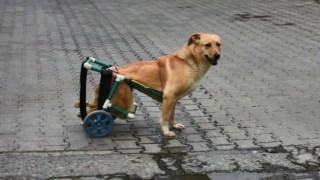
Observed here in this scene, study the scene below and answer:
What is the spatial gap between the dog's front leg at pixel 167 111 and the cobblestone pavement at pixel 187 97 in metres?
0.11

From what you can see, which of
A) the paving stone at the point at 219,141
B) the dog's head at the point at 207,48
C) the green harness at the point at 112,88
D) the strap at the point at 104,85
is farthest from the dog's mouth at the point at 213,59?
the strap at the point at 104,85

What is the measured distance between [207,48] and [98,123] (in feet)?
4.32

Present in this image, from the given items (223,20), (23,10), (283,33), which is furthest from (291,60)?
(23,10)

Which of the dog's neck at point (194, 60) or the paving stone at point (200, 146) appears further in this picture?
the dog's neck at point (194, 60)

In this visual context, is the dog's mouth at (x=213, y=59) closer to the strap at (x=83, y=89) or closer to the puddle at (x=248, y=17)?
the strap at (x=83, y=89)

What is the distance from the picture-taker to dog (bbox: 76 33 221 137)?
580 centimetres

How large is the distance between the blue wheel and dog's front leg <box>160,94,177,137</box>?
53 centimetres

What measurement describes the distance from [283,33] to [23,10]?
292 inches

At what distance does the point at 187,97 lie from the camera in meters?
7.58

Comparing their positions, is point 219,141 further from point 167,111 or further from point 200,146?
Result: point 167,111

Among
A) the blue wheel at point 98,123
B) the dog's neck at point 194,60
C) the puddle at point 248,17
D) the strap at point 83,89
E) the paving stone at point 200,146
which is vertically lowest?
the puddle at point 248,17

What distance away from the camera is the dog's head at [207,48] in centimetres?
564

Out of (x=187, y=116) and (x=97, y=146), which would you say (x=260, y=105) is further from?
(x=97, y=146)

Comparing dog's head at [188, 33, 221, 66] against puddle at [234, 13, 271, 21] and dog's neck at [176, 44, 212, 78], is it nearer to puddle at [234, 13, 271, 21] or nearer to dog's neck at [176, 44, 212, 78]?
dog's neck at [176, 44, 212, 78]
